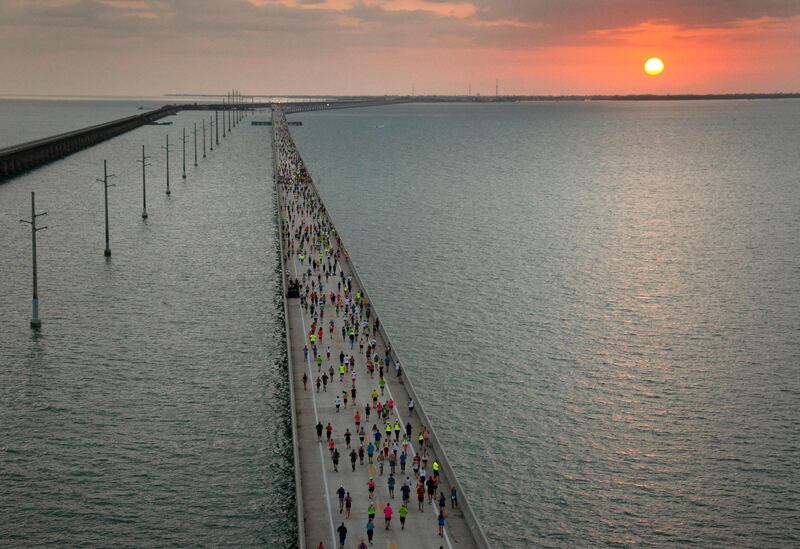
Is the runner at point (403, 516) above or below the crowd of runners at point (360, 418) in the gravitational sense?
below

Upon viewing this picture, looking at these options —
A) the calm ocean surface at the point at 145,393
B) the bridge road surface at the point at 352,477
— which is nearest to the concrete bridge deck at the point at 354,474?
the bridge road surface at the point at 352,477

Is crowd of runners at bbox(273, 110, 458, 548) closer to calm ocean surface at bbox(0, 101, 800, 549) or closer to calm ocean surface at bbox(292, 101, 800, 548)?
calm ocean surface at bbox(0, 101, 800, 549)

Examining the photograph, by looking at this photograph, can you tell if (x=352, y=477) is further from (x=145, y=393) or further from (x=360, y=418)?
(x=145, y=393)

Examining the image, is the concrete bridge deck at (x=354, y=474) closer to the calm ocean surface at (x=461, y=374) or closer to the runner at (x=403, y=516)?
the runner at (x=403, y=516)

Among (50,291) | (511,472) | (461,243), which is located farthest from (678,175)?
(511,472)

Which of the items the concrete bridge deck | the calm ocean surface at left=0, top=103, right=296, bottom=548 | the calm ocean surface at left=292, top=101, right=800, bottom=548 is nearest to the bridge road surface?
the concrete bridge deck

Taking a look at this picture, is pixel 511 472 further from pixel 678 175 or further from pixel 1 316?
pixel 678 175
